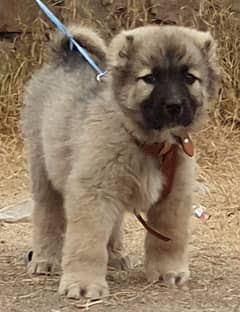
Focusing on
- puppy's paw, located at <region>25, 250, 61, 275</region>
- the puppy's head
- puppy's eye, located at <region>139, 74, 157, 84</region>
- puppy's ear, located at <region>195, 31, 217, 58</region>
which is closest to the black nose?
the puppy's head

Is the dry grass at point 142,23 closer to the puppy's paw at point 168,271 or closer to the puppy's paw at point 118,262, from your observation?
the puppy's paw at point 118,262

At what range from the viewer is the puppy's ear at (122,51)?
16.5 ft

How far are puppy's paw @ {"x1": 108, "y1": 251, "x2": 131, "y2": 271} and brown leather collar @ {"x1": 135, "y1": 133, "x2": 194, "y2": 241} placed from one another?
1.98ft

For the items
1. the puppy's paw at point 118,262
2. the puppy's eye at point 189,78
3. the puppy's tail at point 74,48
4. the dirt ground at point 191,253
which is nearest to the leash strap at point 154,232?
the dirt ground at point 191,253

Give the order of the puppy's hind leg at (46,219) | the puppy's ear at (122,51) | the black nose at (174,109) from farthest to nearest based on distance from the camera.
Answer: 1. the puppy's hind leg at (46,219)
2. the puppy's ear at (122,51)
3. the black nose at (174,109)

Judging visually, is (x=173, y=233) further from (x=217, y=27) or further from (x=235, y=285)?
(x=217, y=27)

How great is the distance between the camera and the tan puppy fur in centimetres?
492

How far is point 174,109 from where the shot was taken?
15.7 feet

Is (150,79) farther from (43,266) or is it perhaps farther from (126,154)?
(43,266)

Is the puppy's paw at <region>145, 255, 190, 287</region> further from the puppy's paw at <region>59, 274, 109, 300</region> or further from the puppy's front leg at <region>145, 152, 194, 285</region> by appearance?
the puppy's paw at <region>59, 274, 109, 300</region>

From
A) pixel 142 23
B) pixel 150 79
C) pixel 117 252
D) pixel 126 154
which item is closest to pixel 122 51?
pixel 150 79

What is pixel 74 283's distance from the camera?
500 centimetres

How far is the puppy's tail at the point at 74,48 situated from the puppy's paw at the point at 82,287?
1.52 meters

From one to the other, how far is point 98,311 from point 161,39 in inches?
55.1
